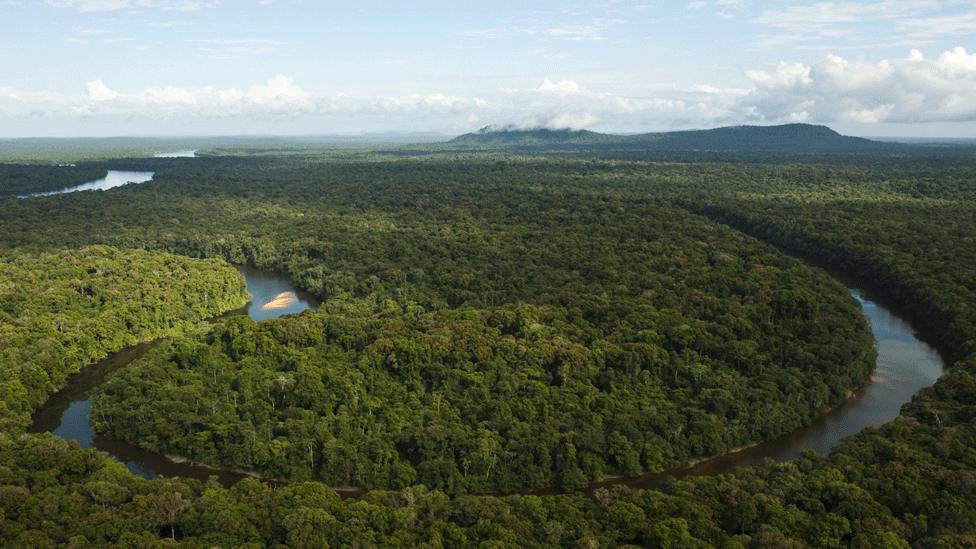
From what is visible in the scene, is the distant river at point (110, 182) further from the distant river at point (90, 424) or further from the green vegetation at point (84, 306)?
the distant river at point (90, 424)

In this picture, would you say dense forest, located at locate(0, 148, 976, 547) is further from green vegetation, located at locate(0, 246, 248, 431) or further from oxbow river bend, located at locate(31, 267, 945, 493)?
green vegetation, located at locate(0, 246, 248, 431)

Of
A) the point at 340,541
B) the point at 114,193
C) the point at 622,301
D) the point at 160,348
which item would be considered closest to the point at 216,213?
the point at 114,193

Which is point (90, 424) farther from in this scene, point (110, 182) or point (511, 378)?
point (110, 182)

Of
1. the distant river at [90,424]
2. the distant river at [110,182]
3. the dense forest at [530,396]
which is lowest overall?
the distant river at [90,424]

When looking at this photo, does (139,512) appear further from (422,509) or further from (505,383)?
(505,383)

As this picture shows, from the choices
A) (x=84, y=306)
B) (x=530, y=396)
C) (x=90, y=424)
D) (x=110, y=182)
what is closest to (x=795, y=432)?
(x=530, y=396)

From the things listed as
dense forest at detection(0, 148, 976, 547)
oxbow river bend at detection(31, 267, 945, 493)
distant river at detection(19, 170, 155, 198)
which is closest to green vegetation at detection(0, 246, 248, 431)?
oxbow river bend at detection(31, 267, 945, 493)


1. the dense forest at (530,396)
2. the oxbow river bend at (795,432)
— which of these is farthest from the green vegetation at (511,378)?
the oxbow river bend at (795,432)
